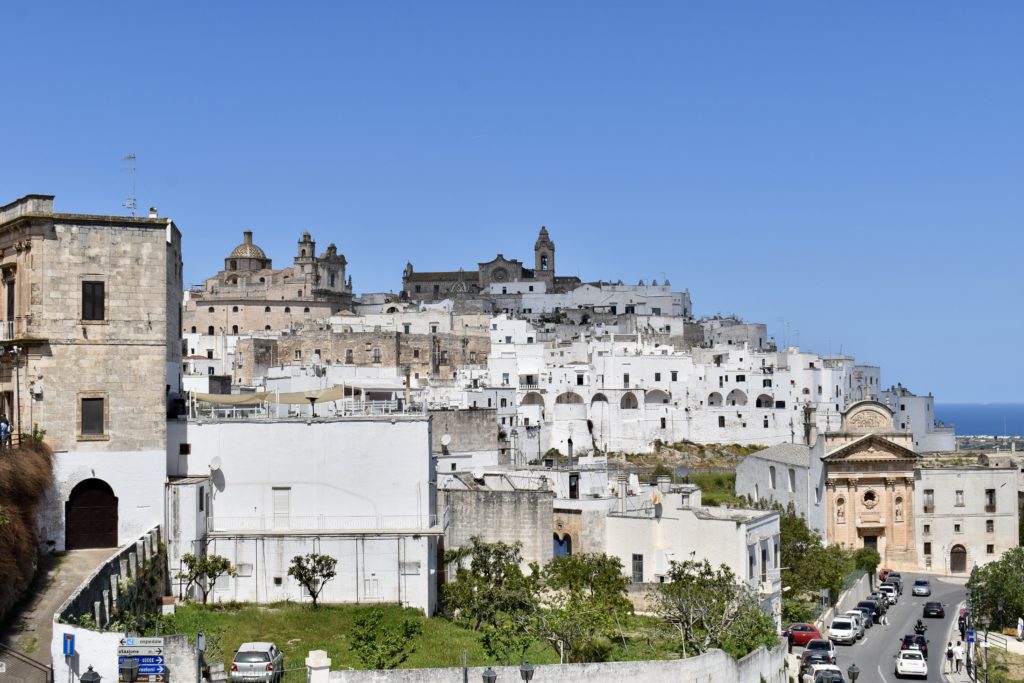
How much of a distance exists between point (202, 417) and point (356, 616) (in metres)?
6.30

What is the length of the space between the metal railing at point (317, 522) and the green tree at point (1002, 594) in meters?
20.2

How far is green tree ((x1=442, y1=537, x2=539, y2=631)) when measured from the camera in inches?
1174

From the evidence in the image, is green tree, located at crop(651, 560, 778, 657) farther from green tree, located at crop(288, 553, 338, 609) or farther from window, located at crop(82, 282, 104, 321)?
window, located at crop(82, 282, 104, 321)

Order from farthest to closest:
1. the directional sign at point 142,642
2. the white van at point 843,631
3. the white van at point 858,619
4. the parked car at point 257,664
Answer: the white van at point 858,619
the white van at point 843,631
the parked car at point 257,664
the directional sign at point 142,642

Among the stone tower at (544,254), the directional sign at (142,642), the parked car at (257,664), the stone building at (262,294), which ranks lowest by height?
the parked car at (257,664)

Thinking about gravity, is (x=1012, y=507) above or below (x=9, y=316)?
below

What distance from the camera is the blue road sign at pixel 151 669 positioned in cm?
2089

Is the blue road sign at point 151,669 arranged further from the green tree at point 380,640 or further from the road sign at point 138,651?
the green tree at point 380,640

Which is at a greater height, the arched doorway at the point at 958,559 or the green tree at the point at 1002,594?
the green tree at the point at 1002,594

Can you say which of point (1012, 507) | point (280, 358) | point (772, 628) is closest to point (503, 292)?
point (280, 358)

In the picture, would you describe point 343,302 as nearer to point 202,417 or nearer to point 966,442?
point 966,442

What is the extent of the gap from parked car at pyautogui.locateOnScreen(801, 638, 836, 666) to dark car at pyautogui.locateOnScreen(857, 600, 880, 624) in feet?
29.4

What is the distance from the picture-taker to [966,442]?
90.2 metres

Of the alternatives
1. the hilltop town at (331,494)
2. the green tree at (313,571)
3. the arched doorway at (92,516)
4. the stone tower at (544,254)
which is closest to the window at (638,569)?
the hilltop town at (331,494)
